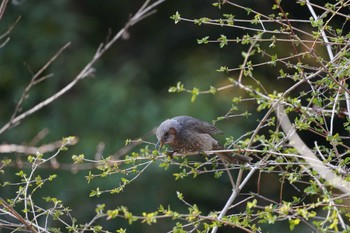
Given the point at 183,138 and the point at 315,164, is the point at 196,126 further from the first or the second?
the point at 315,164

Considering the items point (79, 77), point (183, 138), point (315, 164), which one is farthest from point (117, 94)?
point (315, 164)

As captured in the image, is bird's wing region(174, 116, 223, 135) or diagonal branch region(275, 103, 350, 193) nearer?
diagonal branch region(275, 103, 350, 193)

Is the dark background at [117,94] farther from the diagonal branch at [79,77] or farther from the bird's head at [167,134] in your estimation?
the diagonal branch at [79,77]

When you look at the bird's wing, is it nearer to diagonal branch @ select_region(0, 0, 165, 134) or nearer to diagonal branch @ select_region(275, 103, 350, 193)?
diagonal branch @ select_region(0, 0, 165, 134)

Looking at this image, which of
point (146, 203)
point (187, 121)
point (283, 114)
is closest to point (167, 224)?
point (146, 203)

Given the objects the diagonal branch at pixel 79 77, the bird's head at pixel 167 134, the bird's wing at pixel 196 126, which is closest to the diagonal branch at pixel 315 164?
the diagonal branch at pixel 79 77

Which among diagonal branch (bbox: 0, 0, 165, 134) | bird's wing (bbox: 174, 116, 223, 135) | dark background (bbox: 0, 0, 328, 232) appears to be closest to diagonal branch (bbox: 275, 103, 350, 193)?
diagonal branch (bbox: 0, 0, 165, 134)

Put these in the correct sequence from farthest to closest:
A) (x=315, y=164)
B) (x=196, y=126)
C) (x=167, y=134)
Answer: (x=196, y=126) → (x=167, y=134) → (x=315, y=164)

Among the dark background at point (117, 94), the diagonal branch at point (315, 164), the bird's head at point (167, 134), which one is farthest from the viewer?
the dark background at point (117, 94)

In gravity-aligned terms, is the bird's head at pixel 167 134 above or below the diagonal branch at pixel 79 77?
below

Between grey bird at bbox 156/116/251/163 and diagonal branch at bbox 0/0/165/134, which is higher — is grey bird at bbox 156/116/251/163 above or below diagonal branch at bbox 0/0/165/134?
below

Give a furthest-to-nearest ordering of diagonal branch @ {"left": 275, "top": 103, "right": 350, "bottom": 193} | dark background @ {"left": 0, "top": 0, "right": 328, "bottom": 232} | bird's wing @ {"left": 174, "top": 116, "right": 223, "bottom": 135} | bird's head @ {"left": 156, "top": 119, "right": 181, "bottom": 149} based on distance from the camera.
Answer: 1. dark background @ {"left": 0, "top": 0, "right": 328, "bottom": 232}
2. bird's wing @ {"left": 174, "top": 116, "right": 223, "bottom": 135}
3. bird's head @ {"left": 156, "top": 119, "right": 181, "bottom": 149}
4. diagonal branch @ {"left": 275, "top": 103, "right": 350, "bottom": 193}

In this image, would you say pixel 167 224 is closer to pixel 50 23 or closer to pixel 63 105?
pixel 63 105

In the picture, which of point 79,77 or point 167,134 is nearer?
point 79,77
